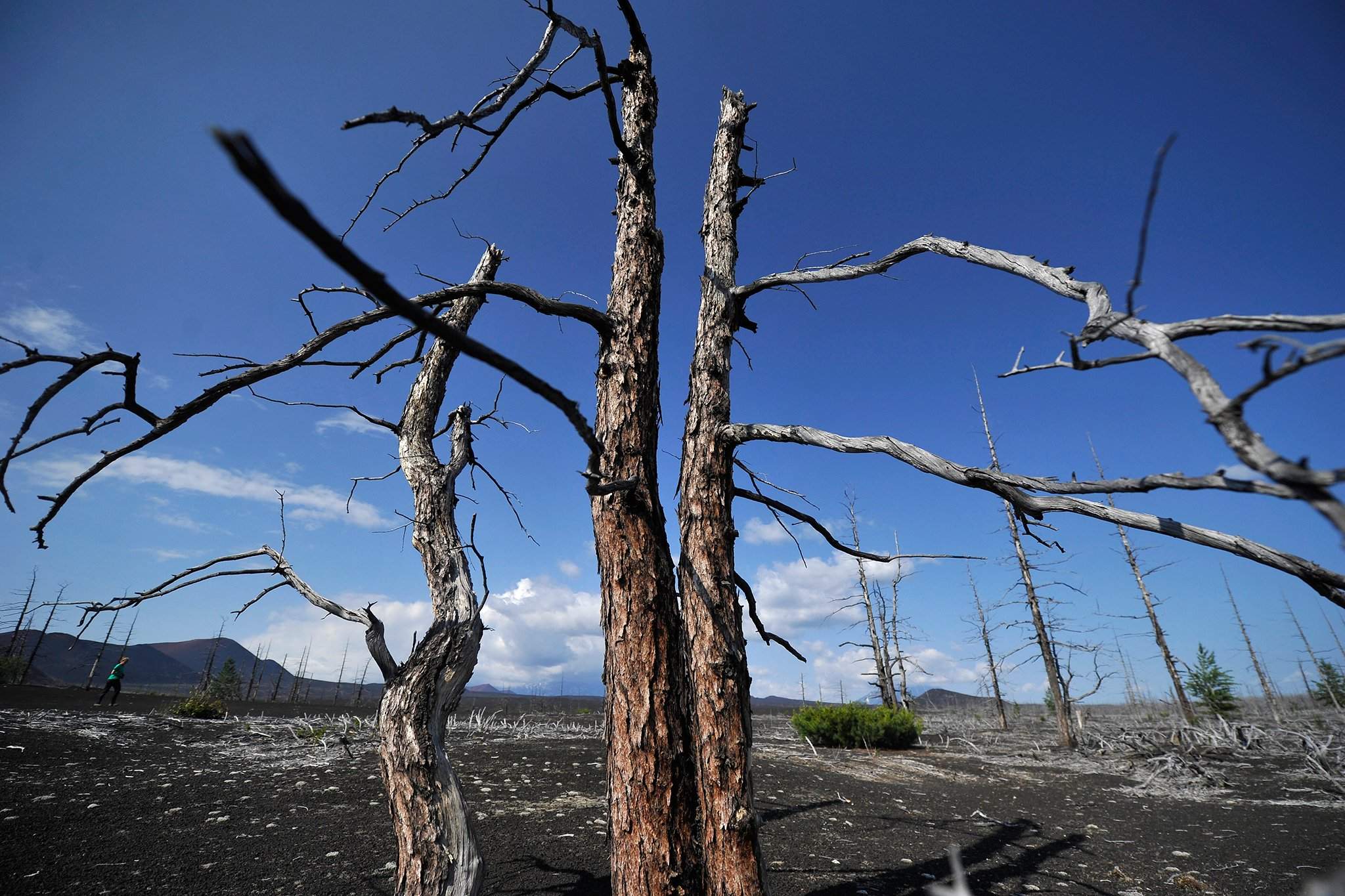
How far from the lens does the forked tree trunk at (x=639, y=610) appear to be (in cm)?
236

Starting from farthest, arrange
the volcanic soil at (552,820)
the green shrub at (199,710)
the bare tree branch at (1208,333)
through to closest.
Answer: the green shrub at (199,710) → the volcanic soil at (552,820) → the bare tree branch at (1208,333)

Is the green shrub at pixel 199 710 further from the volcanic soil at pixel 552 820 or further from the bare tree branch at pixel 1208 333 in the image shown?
the bare tree branch at pixel 1208 333

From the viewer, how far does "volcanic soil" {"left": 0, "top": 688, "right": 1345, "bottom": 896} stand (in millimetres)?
4031

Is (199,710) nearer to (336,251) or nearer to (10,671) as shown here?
(336,251)

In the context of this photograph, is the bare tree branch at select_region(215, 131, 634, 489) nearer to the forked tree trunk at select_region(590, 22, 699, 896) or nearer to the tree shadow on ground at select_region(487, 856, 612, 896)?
the forked tree trunk at select_region(590, 22, 699, 896)

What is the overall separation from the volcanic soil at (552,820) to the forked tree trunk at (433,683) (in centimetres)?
105

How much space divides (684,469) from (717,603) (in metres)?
0.73

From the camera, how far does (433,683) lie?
331 cm

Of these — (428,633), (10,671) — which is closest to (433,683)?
(428,633)

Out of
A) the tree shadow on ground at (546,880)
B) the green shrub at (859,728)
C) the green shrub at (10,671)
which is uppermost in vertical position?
the green shrub at (10,671)

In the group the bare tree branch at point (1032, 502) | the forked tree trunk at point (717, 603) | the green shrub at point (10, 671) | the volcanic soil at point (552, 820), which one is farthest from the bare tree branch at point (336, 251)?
the green shrub at point (10, 671)

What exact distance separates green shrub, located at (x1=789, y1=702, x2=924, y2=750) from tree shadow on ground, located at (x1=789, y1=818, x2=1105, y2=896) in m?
6.60

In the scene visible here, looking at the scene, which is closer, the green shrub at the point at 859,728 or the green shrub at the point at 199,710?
the green shrub at the point at 199,710

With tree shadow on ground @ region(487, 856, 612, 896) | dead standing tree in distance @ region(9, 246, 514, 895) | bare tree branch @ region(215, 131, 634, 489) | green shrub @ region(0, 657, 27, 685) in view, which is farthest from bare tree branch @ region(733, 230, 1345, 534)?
green shrub @ region(0, 657, 27, 685)
